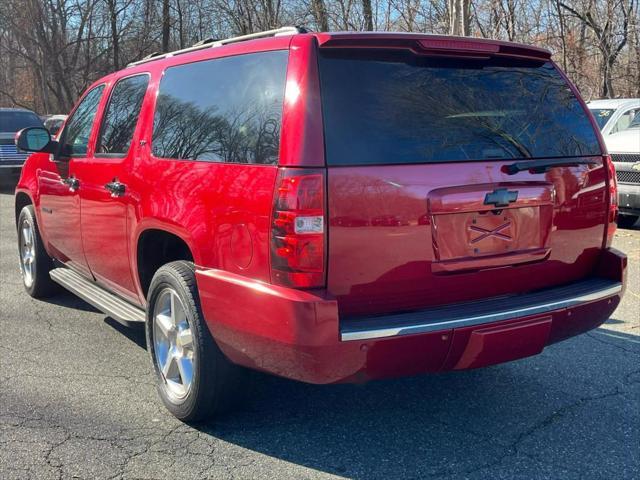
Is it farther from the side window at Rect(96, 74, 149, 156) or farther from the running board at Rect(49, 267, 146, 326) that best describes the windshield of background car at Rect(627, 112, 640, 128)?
the running board at Rect(49, 267, 146, 326)

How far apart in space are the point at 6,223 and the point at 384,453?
8.92 metres

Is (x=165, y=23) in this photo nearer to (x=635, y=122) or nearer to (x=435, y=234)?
(x=635, y=122)

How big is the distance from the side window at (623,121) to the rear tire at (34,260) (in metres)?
8.72

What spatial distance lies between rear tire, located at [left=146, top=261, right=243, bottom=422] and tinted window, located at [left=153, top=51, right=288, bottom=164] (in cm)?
65

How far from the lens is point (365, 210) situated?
275cm

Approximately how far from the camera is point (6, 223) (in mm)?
10281

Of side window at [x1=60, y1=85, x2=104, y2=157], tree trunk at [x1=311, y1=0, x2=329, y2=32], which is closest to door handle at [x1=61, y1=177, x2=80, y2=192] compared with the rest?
side window at [x1=60, y1=85, x2=104, y2=157]

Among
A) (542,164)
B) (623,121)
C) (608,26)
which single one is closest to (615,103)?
(623,121)

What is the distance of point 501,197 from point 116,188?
→ 228 cm

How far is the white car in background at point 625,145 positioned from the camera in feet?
30.1

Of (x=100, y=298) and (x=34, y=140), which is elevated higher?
(x=34, y=140)

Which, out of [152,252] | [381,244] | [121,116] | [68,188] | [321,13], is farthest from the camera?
[321,13]

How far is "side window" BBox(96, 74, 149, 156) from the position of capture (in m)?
4.08

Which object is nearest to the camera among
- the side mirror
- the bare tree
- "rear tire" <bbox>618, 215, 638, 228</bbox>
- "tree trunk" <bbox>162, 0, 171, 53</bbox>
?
the side mirror
